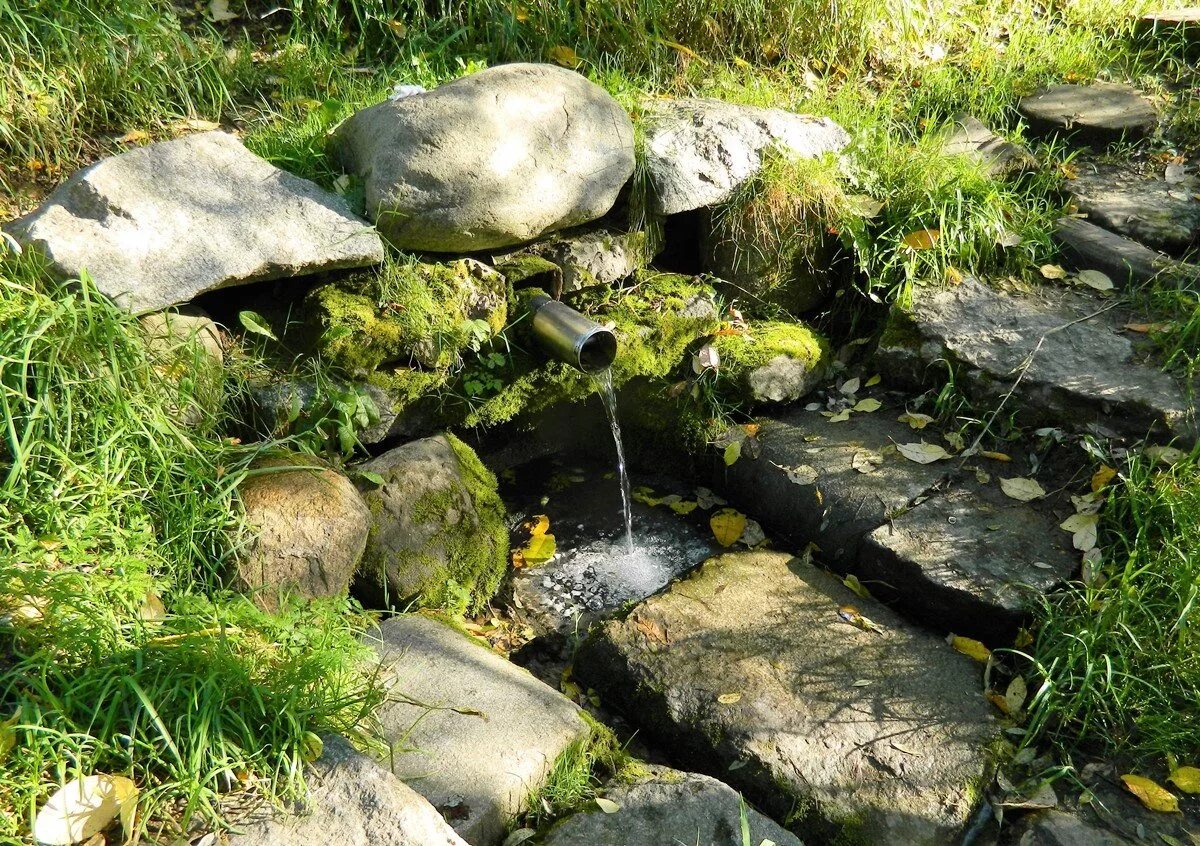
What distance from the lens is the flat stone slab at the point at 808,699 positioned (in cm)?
270

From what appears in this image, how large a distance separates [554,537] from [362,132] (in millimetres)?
1692

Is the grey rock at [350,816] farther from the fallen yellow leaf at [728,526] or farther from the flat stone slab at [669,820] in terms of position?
the fallen yellow leaf at [728,526]

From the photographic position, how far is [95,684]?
219 centimetres

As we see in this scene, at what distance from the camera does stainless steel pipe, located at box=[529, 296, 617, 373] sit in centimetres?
357

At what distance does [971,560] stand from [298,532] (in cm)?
215

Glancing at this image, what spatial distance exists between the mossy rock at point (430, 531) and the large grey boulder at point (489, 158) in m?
0.80

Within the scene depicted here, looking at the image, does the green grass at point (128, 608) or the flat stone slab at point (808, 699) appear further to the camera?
the flat stone slab at point (808, 699)

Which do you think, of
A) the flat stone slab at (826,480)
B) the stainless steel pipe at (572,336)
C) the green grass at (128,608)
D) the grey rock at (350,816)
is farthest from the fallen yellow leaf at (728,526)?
the grey rock at (350,816)

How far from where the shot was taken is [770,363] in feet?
13.2

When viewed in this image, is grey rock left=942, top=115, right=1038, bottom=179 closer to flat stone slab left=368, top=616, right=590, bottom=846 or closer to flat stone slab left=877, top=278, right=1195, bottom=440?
flat stone slab left=877, top=278, right=1195, bottom=440

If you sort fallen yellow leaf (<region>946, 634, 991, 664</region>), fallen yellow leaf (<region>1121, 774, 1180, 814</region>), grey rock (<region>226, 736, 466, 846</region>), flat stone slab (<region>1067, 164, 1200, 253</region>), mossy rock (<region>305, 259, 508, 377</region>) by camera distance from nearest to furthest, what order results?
grey rock (<region>226, 736, 466, 846</region>) → fallen yellow leaf (<region>1121, 774, 1180, 814</region>) → fallen yellow leaf (<region>946, 634, 991, 664</region>) → mossy rock (<region>305, 259, 508, 377</region>) → flat stone slab (<region>1067, 164, 1200, 253</region>)

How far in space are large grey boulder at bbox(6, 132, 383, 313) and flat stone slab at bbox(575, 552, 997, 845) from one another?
167 cm

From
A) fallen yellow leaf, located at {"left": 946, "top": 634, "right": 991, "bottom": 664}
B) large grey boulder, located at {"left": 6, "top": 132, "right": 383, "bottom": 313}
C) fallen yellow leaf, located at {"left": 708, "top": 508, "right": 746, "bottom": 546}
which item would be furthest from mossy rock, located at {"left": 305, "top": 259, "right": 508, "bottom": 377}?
fallen yellow leaf, located at {"left": 946, "top": 634, "right": 991, "bottom": 664}

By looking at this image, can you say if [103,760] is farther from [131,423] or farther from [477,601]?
[477,601]
